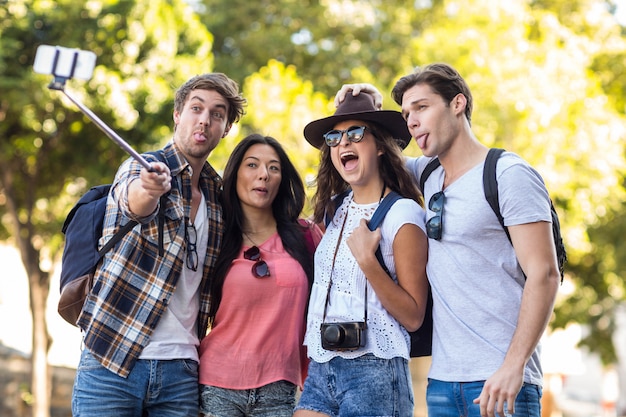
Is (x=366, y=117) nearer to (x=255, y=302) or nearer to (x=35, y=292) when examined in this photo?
(x=255, y=302)

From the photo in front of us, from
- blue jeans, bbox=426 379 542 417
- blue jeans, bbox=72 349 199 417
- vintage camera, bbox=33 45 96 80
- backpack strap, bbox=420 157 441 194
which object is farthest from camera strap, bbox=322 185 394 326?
vintage camera, bbox=33 45 96 80

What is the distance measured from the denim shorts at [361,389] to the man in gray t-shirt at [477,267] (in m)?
0.22

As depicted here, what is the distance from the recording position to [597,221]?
1599 centimetres

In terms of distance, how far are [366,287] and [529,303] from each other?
834 mm

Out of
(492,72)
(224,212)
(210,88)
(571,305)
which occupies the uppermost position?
(492,72)

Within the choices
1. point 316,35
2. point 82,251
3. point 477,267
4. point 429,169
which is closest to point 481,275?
point 477,267

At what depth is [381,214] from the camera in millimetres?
3979

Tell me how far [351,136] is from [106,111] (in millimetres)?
7651

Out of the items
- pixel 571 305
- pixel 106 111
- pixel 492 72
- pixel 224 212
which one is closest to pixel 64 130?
pixel 106 111

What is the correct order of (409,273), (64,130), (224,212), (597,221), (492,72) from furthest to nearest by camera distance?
1. (597,221)
2. (492,72)
3. (64,130)
4. (224,212)
5. (409,273)

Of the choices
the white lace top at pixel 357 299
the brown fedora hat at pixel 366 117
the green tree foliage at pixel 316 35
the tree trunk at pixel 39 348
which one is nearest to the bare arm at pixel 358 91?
the brown fedora hat at pixel 366 117

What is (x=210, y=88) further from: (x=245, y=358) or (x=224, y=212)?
(x=245, y=358)

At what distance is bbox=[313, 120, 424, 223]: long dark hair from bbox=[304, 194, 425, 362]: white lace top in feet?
0.45

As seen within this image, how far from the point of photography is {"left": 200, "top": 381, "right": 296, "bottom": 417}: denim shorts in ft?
13.4
